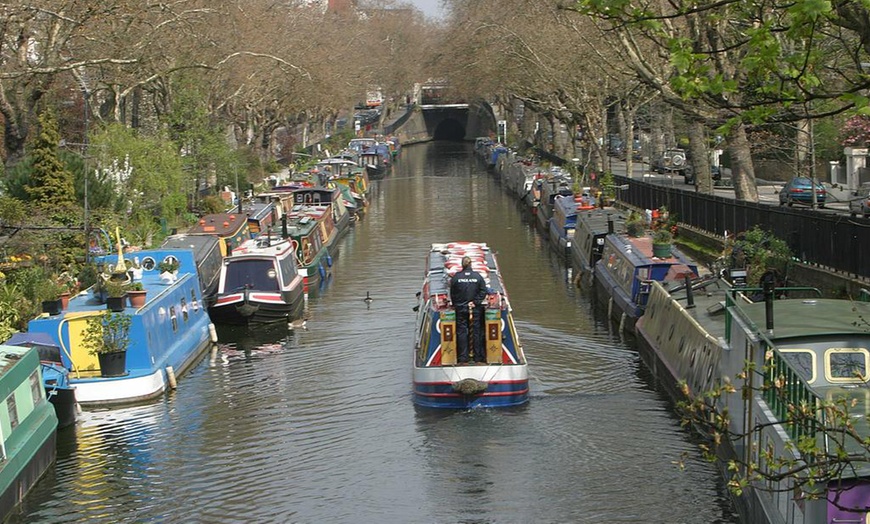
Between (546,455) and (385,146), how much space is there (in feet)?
267

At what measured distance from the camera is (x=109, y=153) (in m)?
44.9

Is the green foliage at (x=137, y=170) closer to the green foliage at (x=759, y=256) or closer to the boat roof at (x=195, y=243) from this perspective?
the boat roof at (x=195, y=243)

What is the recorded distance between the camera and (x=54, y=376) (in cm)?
2383

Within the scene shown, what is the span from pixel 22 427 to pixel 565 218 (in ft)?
105

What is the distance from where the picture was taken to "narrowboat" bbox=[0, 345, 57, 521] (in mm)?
19172

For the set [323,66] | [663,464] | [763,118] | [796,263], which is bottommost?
[663,464]

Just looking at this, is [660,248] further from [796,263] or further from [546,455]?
[546,455]

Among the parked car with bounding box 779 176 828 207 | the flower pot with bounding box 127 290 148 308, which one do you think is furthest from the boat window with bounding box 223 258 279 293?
the parked car with bounding box 779 176 828 207

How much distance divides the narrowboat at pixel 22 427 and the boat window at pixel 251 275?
1360 centimetres

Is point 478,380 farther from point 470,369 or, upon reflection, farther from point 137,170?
point 137,170

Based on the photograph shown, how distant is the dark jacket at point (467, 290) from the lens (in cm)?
2466

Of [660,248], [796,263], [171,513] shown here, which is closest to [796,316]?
[171,513]

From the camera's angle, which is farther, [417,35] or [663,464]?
[417,35]

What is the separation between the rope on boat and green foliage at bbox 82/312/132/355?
6.66 metres
